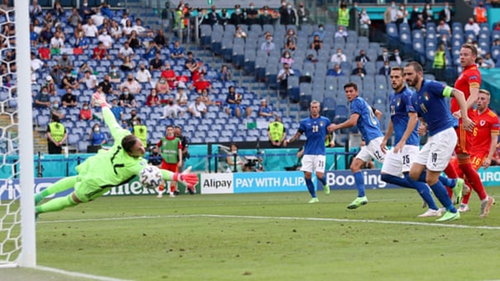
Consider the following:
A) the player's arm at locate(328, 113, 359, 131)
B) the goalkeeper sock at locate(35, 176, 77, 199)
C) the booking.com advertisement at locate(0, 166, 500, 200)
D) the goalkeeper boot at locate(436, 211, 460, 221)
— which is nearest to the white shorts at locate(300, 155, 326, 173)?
the player's arm at locate(328, 113, 359, 131)

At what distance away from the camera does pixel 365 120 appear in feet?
72.3

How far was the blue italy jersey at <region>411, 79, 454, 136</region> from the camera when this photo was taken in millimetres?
15891

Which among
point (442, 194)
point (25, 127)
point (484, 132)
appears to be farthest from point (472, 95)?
point (25, 127)

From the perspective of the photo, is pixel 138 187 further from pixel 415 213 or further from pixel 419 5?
pixel 419 5

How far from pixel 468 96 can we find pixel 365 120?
4689mm

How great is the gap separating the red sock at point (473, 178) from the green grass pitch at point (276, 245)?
45cm

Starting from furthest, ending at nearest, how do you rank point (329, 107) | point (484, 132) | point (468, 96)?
point (329, 107), point (484, 132), point (468, 96)

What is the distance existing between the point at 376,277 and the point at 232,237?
16.0 feet

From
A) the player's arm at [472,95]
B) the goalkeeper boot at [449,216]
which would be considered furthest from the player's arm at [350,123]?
the goalkeeper boot at [449,216]

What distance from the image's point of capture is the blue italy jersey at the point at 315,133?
26.0m

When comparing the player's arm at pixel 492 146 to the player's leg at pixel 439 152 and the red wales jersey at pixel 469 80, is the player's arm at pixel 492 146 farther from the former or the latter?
the player's leg at pixel 439 152

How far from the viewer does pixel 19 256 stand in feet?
38.0

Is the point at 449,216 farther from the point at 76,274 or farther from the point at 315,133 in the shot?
the point at 315,133

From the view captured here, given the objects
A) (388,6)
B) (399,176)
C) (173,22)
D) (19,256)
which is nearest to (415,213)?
(399,176)
